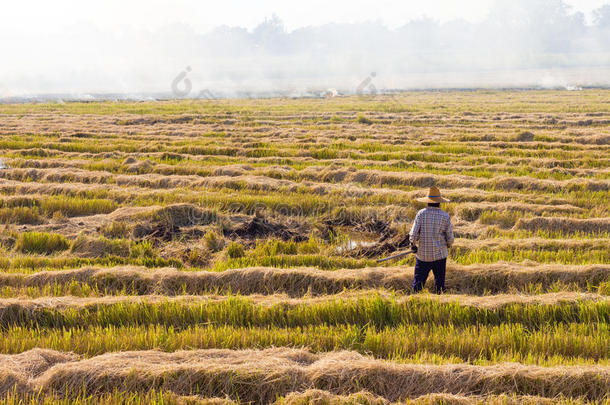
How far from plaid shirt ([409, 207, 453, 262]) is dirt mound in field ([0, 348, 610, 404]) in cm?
218

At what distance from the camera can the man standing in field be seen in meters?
6.14

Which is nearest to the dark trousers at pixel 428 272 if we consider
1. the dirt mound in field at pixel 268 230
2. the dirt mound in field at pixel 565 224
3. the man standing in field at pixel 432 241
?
the man standing in field at pixel 432 241

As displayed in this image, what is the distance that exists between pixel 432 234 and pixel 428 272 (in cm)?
50

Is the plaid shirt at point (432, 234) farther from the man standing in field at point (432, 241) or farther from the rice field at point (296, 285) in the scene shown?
the rice field at point (296, 285)

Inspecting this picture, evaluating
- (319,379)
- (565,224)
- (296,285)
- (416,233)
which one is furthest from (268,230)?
(565,224)

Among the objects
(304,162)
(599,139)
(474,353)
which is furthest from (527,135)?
(474,353)

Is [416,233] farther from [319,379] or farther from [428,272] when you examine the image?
[319,379]

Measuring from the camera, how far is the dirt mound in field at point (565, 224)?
862 centimetres

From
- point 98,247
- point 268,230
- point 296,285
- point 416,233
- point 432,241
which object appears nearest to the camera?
point 432,241

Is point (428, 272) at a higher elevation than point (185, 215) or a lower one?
lower

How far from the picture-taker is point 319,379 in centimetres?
401

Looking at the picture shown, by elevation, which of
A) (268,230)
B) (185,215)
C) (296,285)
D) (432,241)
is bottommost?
(296,285)

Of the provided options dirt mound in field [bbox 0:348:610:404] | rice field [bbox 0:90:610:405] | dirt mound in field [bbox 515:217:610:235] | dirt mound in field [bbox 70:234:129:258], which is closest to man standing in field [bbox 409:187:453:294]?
rice field [bbox 0:90:610:405]

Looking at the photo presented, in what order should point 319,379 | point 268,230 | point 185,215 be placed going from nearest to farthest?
point 319,379 → point 268,230 → point 185,215
